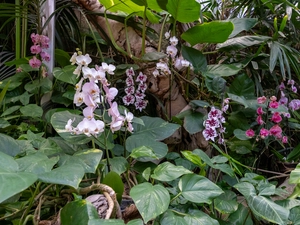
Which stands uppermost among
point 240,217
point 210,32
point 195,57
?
point 210,32

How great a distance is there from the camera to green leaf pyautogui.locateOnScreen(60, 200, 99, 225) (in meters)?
0.51

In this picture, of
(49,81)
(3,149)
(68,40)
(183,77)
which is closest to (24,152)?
(3,149)

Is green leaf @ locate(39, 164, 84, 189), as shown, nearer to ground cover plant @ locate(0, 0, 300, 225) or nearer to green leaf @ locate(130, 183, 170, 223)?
ground cover plant @ locate(0, 0, 300, 225)

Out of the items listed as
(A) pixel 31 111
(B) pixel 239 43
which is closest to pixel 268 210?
(B) pixel 239 43

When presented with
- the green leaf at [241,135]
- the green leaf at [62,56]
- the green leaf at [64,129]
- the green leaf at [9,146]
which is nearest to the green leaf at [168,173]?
the green leaf at [64,129]

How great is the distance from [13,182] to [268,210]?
527 mm

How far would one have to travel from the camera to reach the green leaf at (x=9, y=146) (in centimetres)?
69

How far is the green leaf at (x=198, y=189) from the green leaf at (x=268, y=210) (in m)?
0.11

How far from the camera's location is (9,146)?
70 centimetres

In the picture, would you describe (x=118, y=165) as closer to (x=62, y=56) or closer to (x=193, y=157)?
(x=193, y=157)

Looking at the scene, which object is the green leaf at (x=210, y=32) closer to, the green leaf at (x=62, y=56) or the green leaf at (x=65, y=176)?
the green leaf at (x=62, y=56)

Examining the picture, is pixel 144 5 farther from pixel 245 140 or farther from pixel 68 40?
pixel 68 40

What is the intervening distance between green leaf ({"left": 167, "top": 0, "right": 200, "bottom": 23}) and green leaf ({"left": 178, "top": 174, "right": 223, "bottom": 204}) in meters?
0.64

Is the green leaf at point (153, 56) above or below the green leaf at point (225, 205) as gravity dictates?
above
